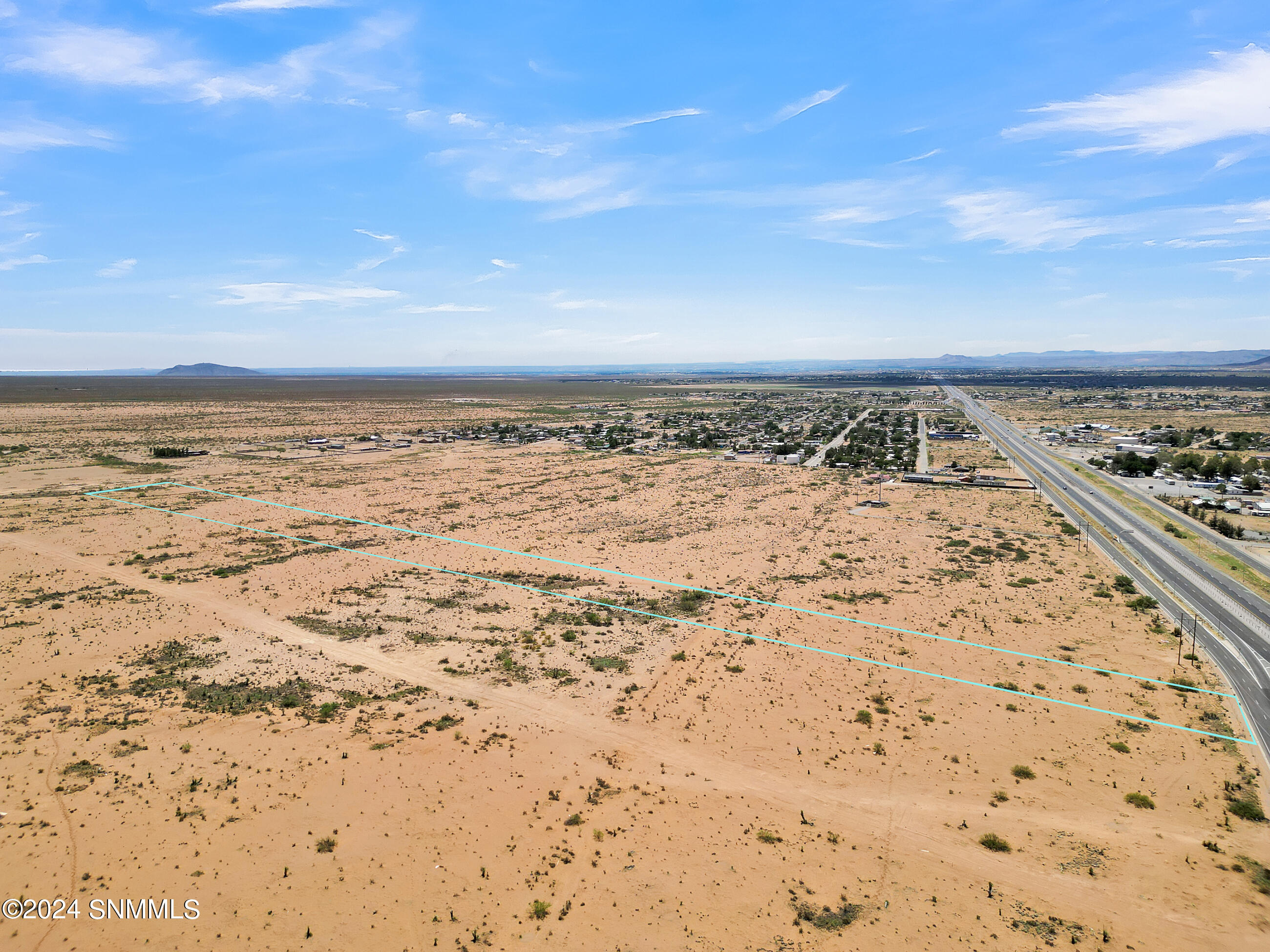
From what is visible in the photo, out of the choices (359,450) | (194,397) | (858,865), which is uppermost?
(194,397)

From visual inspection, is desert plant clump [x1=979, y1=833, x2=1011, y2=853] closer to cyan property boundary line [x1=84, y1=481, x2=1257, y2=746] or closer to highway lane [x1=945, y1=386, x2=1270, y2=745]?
cyan property boundary line [x1=84, y1=481, x2=1257, y2=746]

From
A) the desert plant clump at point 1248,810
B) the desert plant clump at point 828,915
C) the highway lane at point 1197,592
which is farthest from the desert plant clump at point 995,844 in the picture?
the highway lane at point 1197,592

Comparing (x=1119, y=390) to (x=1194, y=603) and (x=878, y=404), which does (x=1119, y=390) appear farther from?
(x=1194, y=603)

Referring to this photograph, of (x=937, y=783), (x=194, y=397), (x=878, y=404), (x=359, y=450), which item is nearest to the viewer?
(x=937, y=783)

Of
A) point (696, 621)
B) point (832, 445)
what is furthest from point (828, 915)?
point (832, 445)

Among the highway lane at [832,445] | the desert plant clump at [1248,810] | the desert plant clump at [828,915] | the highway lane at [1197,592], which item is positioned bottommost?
the desert plant clump at [828,915]

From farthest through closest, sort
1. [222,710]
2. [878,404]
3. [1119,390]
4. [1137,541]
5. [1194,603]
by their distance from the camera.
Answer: [1119,390]
[878,404]
[1137,541]
[1194,603]
[222,710]

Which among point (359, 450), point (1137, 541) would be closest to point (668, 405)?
point (359, 450)

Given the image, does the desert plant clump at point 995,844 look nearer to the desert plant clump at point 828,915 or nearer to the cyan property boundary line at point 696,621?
the desert plant clump at point 828,915
